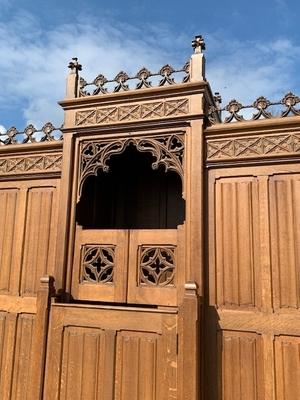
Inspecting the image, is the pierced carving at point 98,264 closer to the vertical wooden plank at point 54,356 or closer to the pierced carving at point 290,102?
the vertical wooden plank at point 54,356

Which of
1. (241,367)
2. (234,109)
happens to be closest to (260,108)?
(234,109)

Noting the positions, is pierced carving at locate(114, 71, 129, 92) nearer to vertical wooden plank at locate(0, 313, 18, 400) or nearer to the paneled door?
the paneled door

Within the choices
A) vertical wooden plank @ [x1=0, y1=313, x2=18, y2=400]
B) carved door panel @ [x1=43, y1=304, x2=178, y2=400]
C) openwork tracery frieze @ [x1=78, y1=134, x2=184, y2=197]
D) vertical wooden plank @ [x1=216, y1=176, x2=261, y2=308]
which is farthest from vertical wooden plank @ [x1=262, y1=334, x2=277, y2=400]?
vertical wooden plank @ [x1=0, y1=313, x2=18, y2=400]

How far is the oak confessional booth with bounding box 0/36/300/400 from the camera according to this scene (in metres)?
3.30

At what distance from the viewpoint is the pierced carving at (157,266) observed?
3.70 m

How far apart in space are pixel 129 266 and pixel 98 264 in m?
0.40

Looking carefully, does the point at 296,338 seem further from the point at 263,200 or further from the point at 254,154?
the point at 254,154

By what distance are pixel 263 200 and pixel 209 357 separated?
154cm

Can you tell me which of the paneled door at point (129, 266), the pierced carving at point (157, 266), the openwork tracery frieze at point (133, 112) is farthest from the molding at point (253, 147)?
the pierced carving at point (157, 266)

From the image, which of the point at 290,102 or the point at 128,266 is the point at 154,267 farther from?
the point at 290,102

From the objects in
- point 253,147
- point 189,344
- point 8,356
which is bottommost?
point 8,356

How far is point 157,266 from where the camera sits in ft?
12.4

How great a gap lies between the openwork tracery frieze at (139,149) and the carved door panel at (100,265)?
21.3 inches

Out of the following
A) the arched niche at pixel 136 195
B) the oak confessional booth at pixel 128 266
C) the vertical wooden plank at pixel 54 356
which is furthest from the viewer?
the arched niche at pixel 136 195
